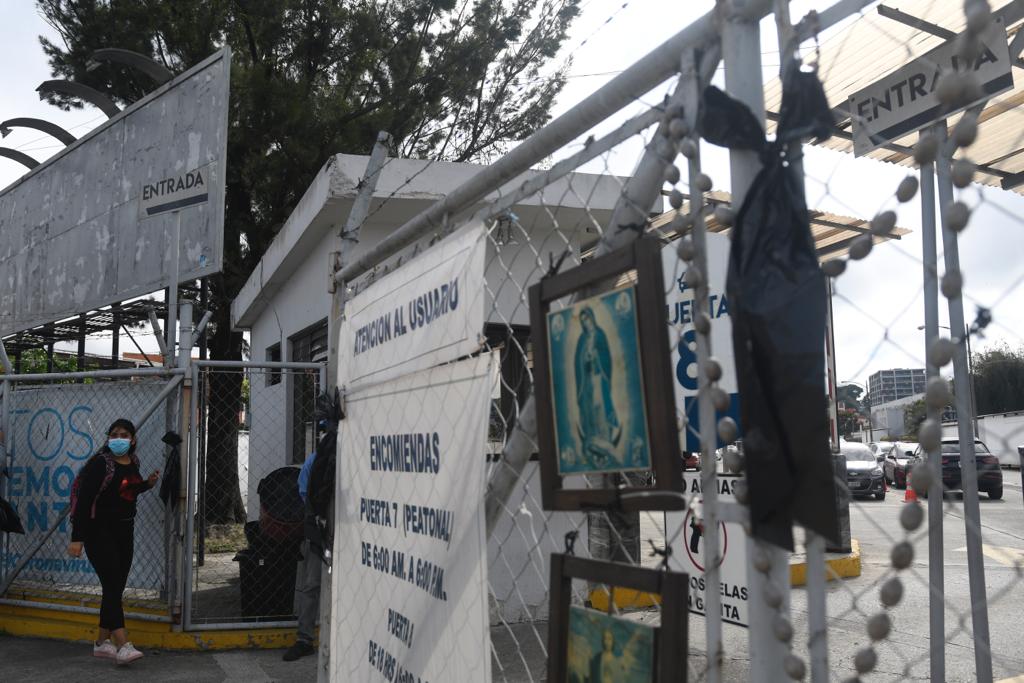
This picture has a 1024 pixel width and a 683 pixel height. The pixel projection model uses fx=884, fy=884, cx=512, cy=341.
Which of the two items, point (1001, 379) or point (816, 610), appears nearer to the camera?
point (816, 610)

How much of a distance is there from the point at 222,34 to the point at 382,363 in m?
13.7

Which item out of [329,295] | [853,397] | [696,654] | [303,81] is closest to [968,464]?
[853,397]

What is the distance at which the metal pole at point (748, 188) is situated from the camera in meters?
1.29

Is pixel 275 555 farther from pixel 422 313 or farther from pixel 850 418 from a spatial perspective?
pixel 850 418

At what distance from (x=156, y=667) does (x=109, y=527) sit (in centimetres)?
Result: 107

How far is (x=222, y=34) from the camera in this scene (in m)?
14.6

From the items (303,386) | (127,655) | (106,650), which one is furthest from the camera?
(303,386)

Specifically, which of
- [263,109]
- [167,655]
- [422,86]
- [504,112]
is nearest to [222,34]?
[263,109]

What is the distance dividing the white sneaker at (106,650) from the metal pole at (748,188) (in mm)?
6258

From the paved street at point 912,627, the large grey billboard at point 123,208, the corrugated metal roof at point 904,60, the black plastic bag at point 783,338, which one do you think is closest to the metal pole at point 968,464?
the paved street at point 912,627

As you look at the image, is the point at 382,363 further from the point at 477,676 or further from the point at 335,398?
the point at 477,676

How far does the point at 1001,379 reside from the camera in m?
1.99

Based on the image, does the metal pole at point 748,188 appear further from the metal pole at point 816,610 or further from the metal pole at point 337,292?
the metal pole at point 337,292

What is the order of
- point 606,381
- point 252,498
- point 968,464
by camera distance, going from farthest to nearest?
point 252,498 → point 968,464 → point 606,381
